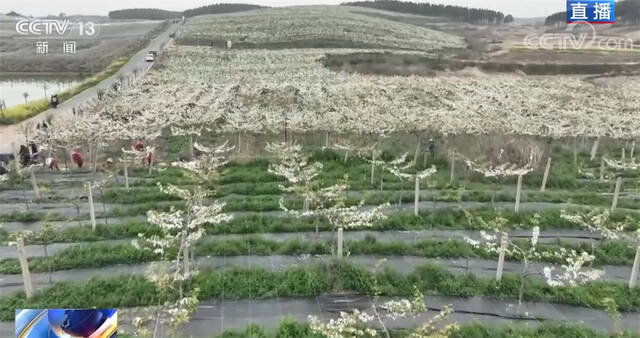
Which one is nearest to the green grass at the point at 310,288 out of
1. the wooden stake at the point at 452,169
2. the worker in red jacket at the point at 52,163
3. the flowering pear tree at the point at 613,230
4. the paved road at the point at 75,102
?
the flowering pear tree at the point at 613,230

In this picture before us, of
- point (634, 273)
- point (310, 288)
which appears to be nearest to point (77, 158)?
point (310, 288)

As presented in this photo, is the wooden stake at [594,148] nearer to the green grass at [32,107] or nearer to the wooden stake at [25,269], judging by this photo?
the wooden stake at [25,269]

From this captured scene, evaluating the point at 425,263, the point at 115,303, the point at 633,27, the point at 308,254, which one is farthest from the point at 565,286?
the point at 633,27

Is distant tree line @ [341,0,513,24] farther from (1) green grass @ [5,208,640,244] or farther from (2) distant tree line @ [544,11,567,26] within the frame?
(1) green grass @ [5,208,640,244]

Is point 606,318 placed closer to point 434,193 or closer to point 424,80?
point 434,193

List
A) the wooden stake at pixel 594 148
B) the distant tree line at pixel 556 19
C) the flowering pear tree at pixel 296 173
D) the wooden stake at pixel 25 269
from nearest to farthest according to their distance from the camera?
the wooden stake at pixel 25 269
the flowering pear tree at pixel 296 173
the wooden stake at pixel 594 148
the distant tree line at pixel 556 19

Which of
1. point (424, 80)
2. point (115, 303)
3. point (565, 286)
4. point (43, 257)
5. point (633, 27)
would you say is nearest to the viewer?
point (115, 303)
